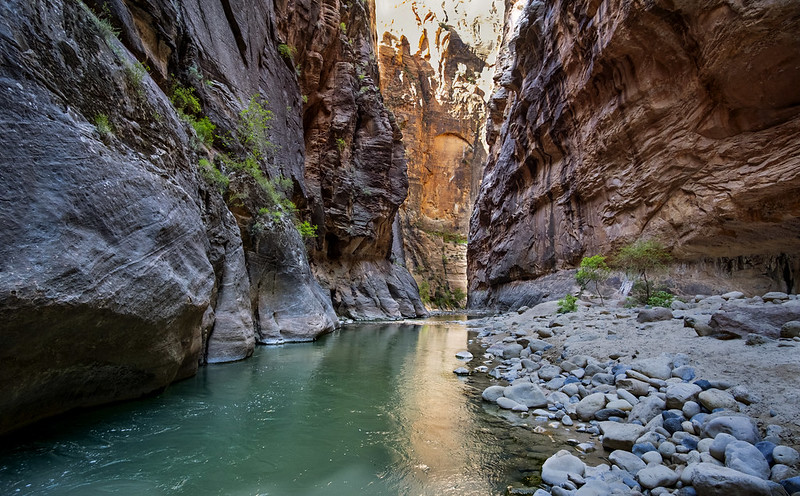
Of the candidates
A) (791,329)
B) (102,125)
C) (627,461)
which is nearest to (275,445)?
(627,461)

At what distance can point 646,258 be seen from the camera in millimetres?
13961

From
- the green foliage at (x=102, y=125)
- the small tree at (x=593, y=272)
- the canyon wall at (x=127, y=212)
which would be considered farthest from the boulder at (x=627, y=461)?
the small tree at (x=593, y=272)

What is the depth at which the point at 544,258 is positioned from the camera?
79.2 feet

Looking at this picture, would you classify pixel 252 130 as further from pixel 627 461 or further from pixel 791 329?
pixel 791 329

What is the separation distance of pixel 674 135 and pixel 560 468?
54.0ft

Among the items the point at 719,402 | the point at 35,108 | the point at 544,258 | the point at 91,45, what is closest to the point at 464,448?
the point at 719,402

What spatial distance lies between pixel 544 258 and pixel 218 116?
21.1 metres

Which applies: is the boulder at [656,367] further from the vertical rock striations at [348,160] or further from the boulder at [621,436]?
the vertical rock striations at [348,160]

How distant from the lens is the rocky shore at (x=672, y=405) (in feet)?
8.46

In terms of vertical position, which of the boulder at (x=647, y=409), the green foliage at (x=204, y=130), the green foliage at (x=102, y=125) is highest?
the green foliage at (x=204, y=130)

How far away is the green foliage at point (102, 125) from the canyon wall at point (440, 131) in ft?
148

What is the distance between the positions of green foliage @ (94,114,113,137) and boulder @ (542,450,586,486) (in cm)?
579

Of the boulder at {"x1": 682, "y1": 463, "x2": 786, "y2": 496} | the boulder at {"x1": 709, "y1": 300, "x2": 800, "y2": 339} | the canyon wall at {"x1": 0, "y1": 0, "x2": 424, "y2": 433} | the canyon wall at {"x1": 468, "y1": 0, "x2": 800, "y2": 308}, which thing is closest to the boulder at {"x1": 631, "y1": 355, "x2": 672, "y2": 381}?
the boulder at {"x1": 709, "y1": 300, "x2": 800, "y2": 339}

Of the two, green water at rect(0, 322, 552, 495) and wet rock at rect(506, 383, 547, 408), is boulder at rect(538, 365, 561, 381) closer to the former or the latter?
wet rock at rect(506, 383, 547, 408)
